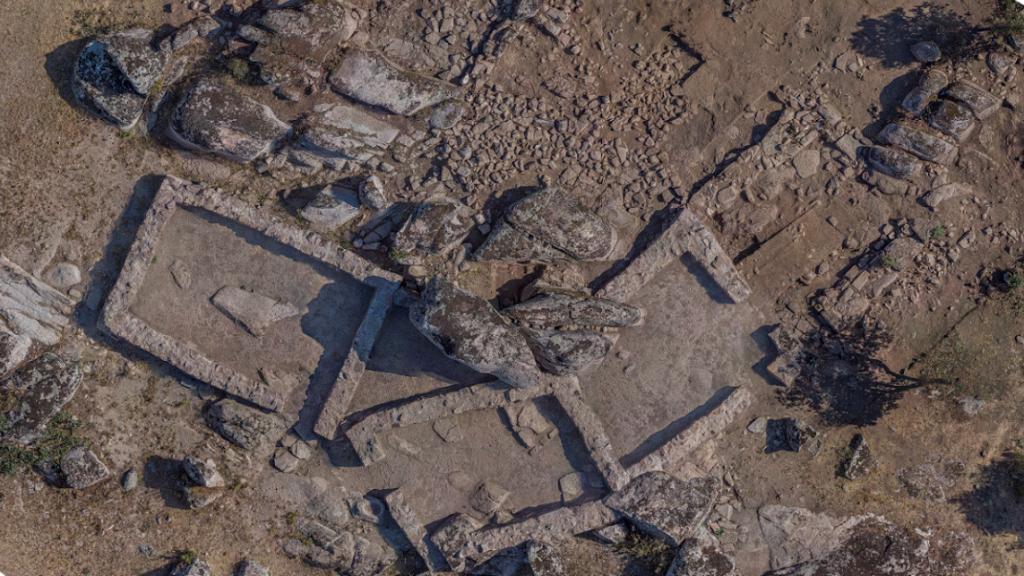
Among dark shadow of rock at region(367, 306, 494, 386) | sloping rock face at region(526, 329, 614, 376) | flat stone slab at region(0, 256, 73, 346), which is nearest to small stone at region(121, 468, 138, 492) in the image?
flat stone slab at region(0, 256, 73, 346)

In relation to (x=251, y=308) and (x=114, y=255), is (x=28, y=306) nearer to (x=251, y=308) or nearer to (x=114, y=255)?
(x=114, y=255)

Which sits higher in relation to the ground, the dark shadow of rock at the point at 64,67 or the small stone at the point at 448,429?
the dark shadow of rock at the point at 64,67

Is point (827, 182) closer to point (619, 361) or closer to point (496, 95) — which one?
point (619, 361)

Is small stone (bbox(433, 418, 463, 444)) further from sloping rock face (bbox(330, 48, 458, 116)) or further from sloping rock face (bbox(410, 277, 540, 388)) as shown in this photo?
sloping rock face (bbox(330, 48, 458, 116))

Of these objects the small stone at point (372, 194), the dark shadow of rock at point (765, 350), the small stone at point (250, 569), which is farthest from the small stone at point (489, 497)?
the small stone at point (372, 194)

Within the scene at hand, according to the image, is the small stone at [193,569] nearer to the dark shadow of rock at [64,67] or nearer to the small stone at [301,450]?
the small stone at [301,450]

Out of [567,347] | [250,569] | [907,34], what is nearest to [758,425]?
[567,347]
